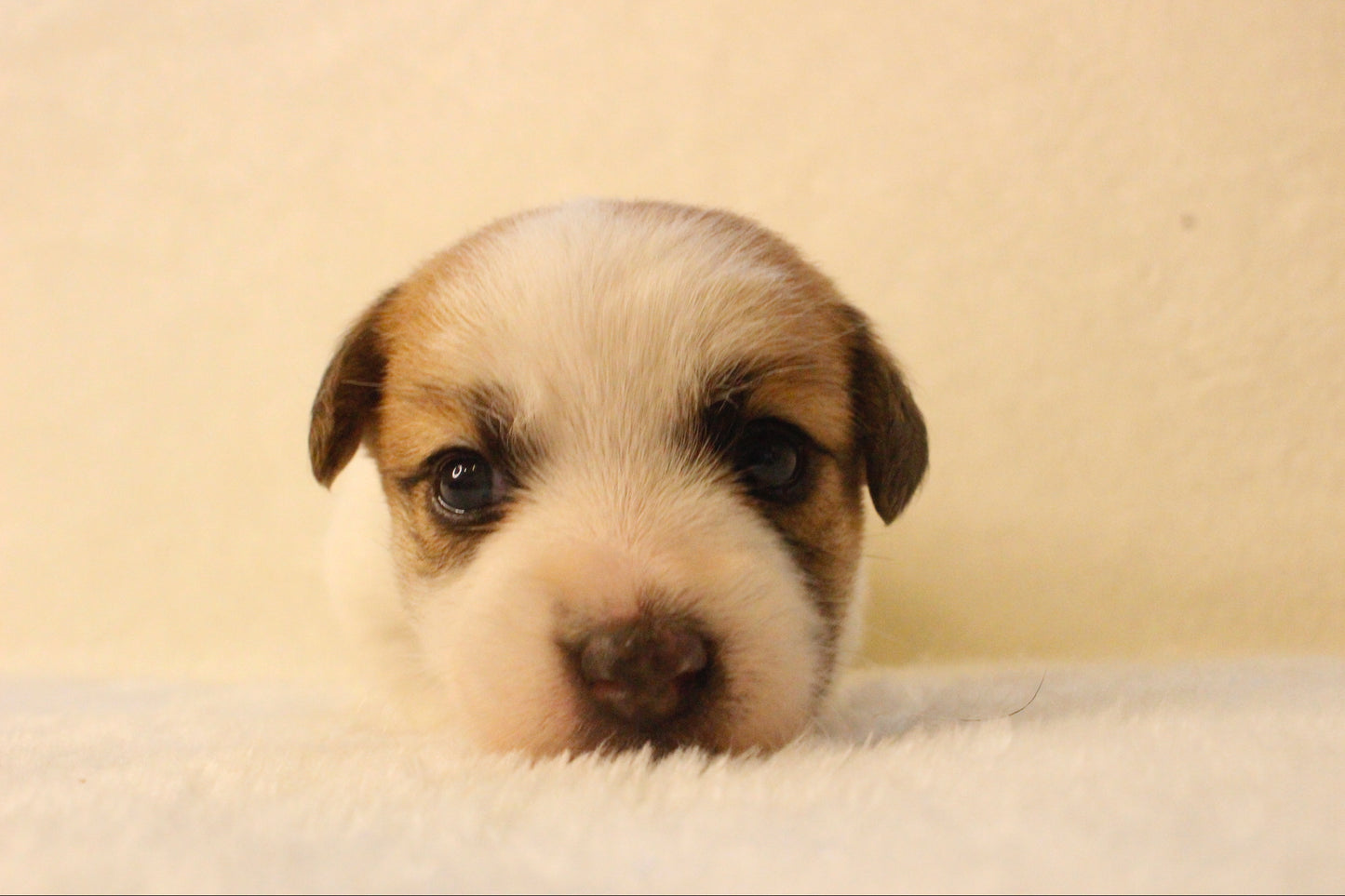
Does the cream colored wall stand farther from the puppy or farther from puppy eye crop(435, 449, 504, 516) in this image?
puppy eye crop(435, 449, 504, 516)

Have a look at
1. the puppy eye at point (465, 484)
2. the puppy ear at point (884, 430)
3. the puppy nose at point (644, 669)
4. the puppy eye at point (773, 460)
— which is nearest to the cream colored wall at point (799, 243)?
the puppy ear at point (884, 430)

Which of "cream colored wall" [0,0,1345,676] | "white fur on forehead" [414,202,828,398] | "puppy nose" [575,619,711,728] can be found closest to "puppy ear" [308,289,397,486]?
"white fur on forehead" [414,202,828,398]

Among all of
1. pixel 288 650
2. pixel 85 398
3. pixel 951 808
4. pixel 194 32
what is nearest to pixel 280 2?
pixel 194 32

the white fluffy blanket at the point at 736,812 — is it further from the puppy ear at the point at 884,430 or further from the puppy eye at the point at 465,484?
the puppy ear at the point at 884,430

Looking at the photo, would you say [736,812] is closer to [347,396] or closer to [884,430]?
[884,430]

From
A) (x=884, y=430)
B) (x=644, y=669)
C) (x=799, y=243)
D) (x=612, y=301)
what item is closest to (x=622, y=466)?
(x=612, y=301)

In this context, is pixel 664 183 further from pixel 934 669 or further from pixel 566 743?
pixel 566 743
